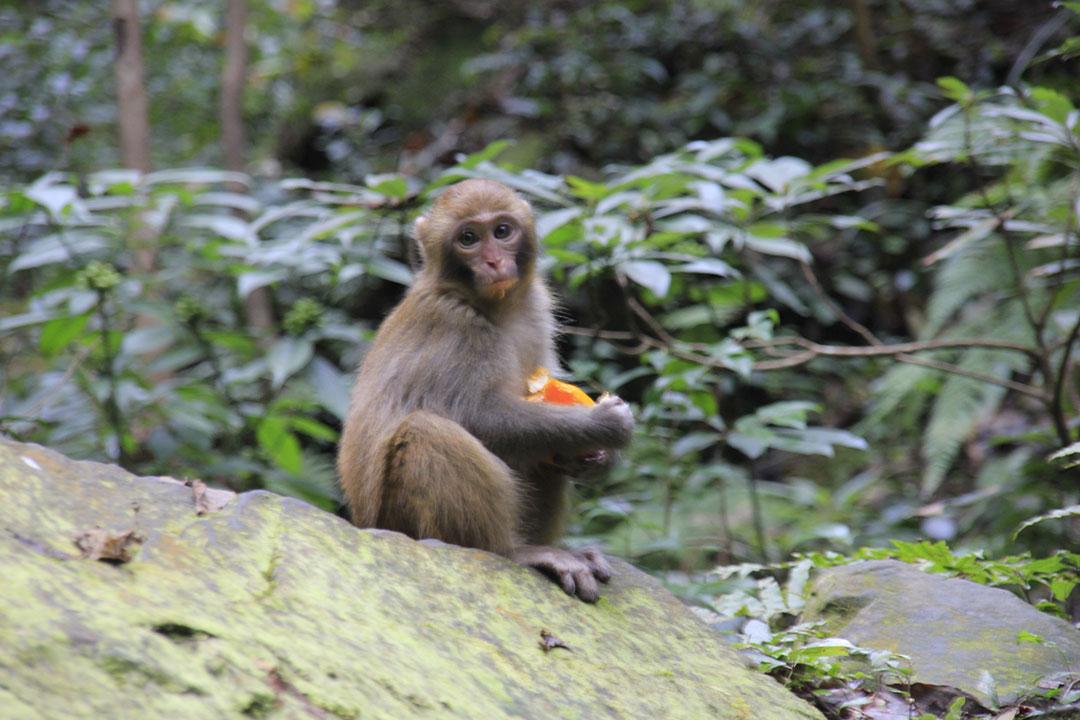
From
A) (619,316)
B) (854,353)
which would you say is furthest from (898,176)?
(854,353)

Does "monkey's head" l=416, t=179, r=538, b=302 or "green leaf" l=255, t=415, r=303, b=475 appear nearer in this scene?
"monkey's head" l=416, t=179, r=538, b=302

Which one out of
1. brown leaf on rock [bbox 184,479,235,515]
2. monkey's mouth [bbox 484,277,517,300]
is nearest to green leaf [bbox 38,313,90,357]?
monkey's mouth [bbox 484,277,517,300]

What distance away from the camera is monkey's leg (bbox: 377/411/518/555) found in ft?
13.4

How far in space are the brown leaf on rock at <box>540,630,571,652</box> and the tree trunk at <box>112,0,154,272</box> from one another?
18.0 ft

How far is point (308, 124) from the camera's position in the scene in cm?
1262

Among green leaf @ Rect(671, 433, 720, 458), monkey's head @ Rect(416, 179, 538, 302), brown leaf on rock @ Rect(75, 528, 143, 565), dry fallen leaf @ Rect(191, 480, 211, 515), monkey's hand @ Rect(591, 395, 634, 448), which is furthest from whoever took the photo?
green leaf @ Rect(671, 433, 720, 458)

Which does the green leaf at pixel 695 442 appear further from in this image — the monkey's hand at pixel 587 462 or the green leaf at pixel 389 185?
the green leaf at pixel 389 185

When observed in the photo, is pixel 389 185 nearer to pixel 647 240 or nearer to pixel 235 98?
pixel 647 240

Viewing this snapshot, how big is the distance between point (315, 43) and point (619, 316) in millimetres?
7734

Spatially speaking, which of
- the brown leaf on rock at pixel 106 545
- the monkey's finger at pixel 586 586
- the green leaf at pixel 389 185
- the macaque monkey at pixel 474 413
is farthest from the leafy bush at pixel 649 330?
the brown leaf on rock at pixel 106 545

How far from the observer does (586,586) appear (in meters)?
3.97

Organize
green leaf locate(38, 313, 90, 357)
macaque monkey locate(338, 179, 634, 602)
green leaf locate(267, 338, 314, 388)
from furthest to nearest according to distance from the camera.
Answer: green leaf locate(38, 313, 90, 357) < green leaf locate(267, 338, 314, 388) < macaque monkey locate(338, 179, 634, 602)

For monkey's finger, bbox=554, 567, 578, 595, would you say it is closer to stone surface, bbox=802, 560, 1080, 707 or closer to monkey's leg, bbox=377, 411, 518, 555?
monkey's leg, bbox=377, 411, 518, 555

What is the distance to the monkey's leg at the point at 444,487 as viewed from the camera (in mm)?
4074
